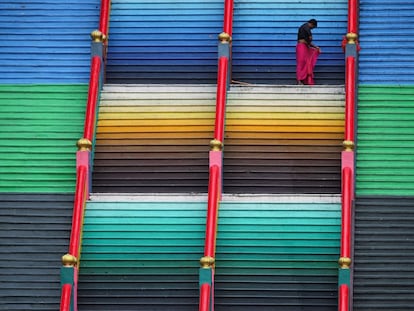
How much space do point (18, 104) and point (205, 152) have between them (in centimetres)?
582

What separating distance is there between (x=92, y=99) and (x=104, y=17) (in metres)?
3.33

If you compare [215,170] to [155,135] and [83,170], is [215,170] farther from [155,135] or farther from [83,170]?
[83,170]

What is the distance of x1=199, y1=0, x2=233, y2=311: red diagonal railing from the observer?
4294 centimetres

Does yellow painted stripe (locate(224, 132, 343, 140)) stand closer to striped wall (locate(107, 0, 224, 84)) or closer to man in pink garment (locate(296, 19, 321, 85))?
man in pink garment (locate(296, 19, 321, 85))

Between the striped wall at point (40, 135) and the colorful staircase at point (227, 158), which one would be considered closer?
the colorful staircase at point (227, 158)

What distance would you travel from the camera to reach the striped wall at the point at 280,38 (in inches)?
1886

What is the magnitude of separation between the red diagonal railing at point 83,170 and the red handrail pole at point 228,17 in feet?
11.7

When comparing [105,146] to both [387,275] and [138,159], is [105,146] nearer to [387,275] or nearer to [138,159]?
[138,159]

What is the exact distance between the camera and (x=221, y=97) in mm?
46094

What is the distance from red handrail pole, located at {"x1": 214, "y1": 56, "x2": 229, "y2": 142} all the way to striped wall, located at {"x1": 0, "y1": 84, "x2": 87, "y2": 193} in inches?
160

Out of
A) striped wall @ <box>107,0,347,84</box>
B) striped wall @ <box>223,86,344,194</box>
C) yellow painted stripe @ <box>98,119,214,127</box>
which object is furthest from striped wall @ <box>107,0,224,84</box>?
striped wall @ <box>223,86,344,194</box>

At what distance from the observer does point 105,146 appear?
46469 millimetres

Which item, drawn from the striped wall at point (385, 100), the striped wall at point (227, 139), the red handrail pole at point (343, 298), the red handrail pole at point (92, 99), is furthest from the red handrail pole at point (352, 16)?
the red handrail pole at point (343, 298)

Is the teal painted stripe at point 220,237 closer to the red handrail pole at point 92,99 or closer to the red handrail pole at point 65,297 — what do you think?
the red handrail pole at point 65,297
